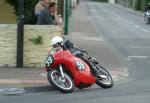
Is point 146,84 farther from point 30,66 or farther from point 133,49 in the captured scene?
point 133,49

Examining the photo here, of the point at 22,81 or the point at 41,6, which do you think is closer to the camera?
the point at 22,81

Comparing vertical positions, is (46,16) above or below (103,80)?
above

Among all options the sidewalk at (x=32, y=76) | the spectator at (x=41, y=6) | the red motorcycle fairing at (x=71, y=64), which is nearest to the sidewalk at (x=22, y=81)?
the sidewalk at (x=32, y=76)

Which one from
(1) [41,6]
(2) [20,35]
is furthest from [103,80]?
(1) [41,6]

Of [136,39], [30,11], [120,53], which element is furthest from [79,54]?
[136,39]

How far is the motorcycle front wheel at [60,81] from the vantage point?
12680 millimetres

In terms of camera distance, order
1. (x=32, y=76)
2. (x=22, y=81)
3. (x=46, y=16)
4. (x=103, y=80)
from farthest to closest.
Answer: (x=46, y=16)
(x=32, y=76)
(x=22, y=81)
(x=103, y=80)

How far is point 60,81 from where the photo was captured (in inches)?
505

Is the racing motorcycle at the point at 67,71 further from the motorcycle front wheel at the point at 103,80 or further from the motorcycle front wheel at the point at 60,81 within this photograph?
the motorcycle front wheel at the point at 103,80

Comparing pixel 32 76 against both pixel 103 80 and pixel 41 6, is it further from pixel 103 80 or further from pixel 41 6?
pixel 41 6

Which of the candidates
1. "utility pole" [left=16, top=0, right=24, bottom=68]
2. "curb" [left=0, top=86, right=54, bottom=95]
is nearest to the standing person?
"utility pole" [left=16, top=0, right=24, bottom=68]

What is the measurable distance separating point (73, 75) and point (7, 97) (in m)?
1.59

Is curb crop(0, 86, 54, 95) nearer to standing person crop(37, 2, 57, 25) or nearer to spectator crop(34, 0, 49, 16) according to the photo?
standing person crop(37, 2, 57, 25)

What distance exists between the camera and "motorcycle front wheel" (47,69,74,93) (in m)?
12.7
